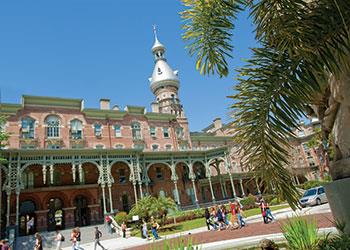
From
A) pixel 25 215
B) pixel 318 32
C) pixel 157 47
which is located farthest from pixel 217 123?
pixel 318 32

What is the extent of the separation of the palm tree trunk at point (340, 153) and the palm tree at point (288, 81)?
0.4 inches

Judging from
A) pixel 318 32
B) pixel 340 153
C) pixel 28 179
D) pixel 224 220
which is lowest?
pixel 224 220

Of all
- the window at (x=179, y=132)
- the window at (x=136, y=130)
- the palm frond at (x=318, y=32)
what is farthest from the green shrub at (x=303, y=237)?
the window at (x=179, y=132)

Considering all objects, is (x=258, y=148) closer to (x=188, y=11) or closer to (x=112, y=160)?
(x=188, y=11)

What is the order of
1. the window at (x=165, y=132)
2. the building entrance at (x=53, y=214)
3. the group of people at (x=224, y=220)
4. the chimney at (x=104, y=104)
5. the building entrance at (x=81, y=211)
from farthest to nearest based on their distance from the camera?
the window at (x=165, y=132)
the chimney at (x=104, y=104)
the building entrance at (x=81, y=211)
the building entrance at (x=53, y=214)
the group of people at (x=224, y=220)

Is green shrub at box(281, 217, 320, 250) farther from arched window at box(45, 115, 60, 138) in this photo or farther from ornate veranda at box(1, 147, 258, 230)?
arched window at box(45, 115, 60, 138)

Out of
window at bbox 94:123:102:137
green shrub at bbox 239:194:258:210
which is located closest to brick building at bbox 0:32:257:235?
window at bbox 94:123:102:137

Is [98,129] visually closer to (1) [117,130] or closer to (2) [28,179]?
(1) [117,130]

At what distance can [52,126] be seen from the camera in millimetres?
32031

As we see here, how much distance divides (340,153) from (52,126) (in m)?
33.1

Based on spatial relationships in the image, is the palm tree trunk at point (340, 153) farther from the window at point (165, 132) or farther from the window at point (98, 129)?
the window at point (165, 132)

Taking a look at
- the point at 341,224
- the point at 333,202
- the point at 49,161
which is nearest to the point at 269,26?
the point at 333,202

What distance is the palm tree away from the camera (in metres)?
2.63

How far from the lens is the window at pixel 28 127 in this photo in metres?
30.2
